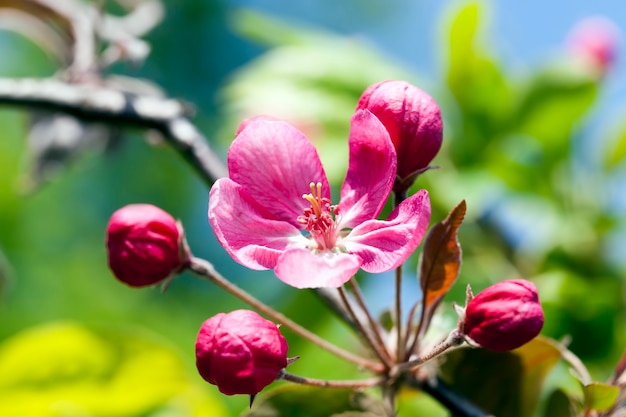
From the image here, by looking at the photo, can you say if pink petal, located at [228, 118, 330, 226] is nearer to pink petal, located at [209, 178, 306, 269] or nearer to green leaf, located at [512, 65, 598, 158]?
pink petal, located at [209, 178, 306, 269]

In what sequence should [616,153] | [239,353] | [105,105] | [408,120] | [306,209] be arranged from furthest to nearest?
[616,153]
[105,105]
[306,209]
[408,120]
[239,353]

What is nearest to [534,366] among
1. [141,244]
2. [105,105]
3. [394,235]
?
[394,235]

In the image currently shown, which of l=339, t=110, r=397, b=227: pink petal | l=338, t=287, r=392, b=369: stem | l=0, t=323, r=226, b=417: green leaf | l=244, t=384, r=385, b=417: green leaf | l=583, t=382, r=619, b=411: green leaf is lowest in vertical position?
l=0, t=323, r=226, b=417: green leaf

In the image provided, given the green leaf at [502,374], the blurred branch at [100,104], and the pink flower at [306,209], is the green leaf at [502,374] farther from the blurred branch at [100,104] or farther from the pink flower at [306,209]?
the blurred branch at [100,104]

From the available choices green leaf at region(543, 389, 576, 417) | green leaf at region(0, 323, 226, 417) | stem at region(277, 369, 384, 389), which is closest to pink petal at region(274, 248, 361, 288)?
stem at region(277, 369, 384, 389)

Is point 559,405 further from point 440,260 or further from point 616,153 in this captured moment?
point 616,153

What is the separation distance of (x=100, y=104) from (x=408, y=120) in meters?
0.71

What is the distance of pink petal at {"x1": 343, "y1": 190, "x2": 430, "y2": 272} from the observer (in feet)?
3.29

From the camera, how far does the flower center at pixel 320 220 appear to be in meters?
1.22

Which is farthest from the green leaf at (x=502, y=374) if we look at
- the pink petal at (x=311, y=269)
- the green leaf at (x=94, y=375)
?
the green leaf at (x=94, y=375)

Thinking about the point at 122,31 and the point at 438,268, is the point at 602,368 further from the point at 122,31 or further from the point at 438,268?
the point at 122,31

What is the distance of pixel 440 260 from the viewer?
3.84ft

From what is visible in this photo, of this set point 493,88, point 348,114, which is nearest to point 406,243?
point 348,114

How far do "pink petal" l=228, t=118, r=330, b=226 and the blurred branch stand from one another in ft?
1.19
